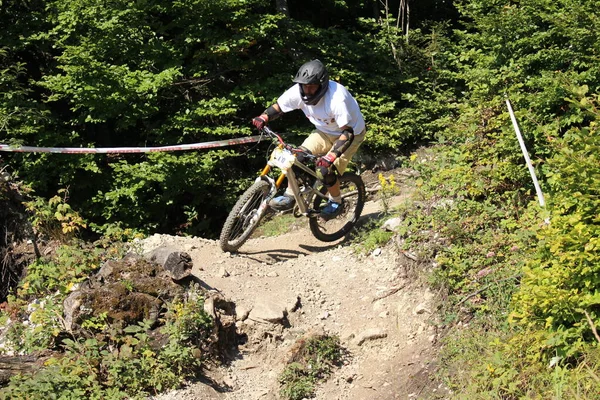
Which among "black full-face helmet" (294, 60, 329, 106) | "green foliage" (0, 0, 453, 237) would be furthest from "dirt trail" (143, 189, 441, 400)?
"green foliage" (0, 0, 453, 237)

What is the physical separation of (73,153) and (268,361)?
5492mm

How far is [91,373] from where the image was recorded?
5773 millimetres

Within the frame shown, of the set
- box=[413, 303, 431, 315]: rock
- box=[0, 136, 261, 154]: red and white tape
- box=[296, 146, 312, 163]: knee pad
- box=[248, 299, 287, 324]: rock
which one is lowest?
box=[0, 136, 261, 154]: red and white tape

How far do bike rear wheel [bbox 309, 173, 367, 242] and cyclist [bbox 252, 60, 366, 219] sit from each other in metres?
0.39

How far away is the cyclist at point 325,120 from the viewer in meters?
7.57

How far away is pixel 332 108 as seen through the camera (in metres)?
7.70

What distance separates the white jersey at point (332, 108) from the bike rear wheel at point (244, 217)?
0.93m

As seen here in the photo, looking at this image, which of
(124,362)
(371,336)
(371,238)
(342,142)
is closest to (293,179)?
(342,142)

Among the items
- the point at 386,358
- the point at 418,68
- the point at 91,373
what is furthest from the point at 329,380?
the point at 418,68

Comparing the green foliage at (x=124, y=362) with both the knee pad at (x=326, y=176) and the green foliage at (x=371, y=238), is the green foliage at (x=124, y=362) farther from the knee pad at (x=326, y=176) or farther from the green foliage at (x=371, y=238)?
the green foliage at (x=371, y=238)

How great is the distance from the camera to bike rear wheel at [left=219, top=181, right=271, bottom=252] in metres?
8.05

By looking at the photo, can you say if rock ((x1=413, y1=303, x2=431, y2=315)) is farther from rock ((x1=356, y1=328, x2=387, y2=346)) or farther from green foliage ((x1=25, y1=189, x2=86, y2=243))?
green foliage ((x1=25, y1=189, x2=86, y2=243))

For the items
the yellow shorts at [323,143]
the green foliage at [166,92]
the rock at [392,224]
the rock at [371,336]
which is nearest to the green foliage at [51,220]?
the green foliage at [166,92]

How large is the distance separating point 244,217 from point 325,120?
145 cm
